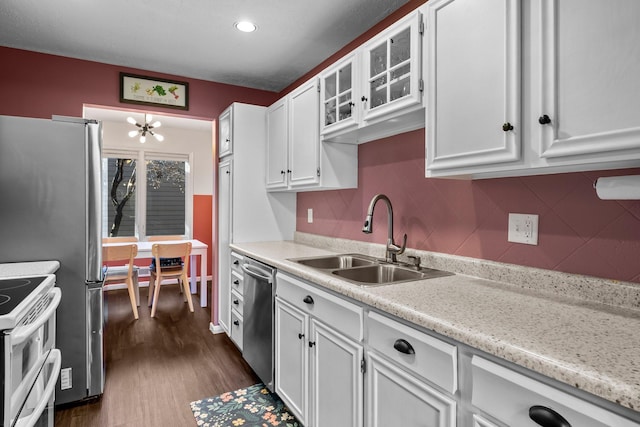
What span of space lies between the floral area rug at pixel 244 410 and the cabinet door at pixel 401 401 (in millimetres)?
909

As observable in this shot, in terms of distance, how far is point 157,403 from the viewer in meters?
2.23

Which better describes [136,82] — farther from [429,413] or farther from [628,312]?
[628,312]

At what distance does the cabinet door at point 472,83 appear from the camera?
3.96 feet

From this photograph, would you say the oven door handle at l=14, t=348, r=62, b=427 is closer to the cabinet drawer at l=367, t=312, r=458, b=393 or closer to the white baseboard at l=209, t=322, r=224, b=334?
the cabinet drawer at l=367, t=312, r=458, b=393

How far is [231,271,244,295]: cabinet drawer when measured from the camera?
9.30 ft

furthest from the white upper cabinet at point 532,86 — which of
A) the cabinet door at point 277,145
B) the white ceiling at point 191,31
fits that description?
the cabinet door at point 277,145

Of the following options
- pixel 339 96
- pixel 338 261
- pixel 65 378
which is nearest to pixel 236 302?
pixel 338 261

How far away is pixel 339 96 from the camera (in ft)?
7.23

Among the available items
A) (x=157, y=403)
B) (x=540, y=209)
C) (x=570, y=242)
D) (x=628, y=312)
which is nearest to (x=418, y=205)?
(x=540, y=209)

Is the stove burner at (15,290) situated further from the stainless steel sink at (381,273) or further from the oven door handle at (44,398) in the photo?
the stainless steel sink at (381,273)

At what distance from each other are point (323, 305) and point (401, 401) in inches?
22.6

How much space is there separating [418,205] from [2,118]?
→ 2.45m

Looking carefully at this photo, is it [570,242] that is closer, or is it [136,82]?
[570,242]

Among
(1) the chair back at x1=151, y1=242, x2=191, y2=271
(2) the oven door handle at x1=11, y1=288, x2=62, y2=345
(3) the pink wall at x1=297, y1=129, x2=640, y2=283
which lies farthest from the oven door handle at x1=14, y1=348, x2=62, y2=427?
(1) the chair back at x1=151, y1=242, x2=191, y2=271
